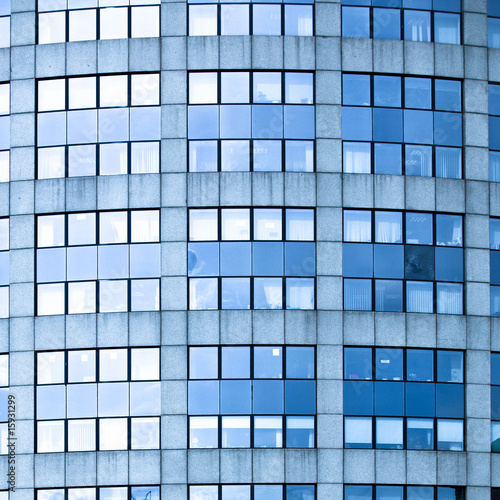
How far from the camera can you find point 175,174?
2583 cm

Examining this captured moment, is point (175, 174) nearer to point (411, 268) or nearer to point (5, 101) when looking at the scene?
point (5, 101)

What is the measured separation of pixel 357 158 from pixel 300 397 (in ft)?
28.4

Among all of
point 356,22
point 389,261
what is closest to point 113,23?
point 356,22

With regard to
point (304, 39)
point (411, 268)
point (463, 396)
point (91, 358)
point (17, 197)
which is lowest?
point (463, 396)

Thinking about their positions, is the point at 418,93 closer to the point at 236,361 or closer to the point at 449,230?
the point at 449,230

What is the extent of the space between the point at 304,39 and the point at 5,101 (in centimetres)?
1116

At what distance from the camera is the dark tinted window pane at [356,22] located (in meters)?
27.1

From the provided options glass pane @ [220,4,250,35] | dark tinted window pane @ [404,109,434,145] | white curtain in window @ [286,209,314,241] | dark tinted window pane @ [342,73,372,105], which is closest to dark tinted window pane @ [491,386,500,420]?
white curtain in window @ [286,209,314,241]

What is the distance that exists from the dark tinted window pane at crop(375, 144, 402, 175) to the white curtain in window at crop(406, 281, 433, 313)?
13.4 feet

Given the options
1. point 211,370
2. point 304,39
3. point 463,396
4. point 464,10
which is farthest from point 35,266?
point 464,10

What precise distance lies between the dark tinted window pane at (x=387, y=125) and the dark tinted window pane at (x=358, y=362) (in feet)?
24.9

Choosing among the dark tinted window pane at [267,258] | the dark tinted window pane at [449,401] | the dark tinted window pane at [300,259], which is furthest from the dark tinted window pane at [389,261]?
the dark tinted window pane at [449,401]

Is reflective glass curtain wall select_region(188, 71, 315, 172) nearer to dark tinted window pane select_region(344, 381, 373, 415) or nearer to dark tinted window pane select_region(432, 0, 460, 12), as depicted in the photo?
dark tinted window pane select_region(432, 0, 460, 12)

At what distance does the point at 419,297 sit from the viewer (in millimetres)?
26281
